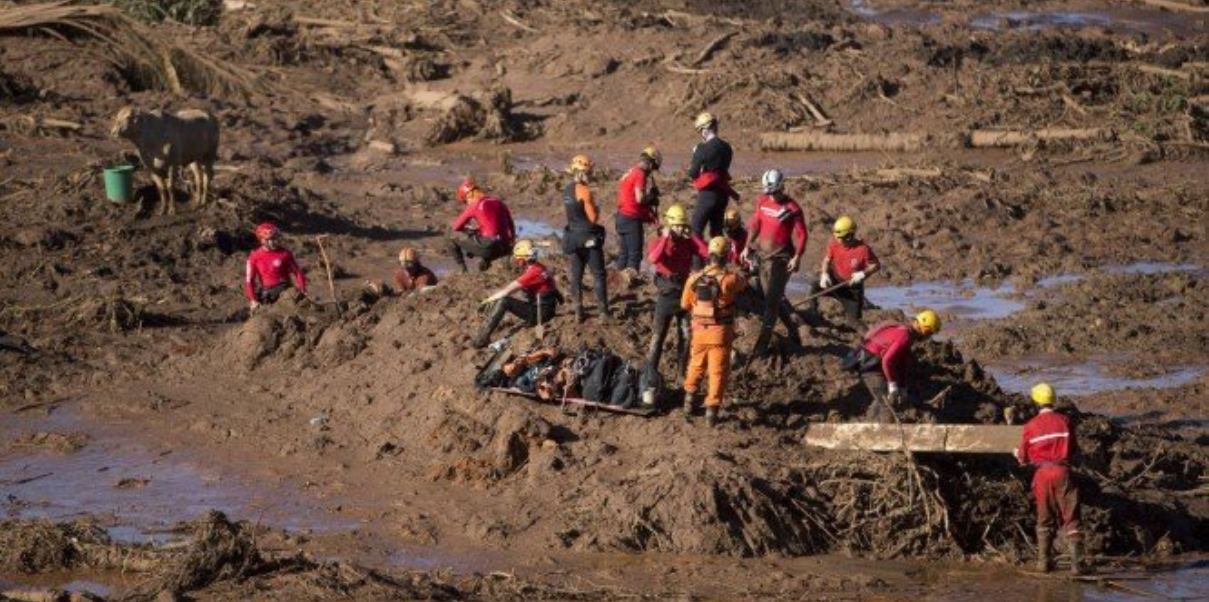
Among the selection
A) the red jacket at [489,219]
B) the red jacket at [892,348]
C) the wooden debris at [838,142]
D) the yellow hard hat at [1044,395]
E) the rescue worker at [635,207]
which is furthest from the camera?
the wooden debris at [838,142]

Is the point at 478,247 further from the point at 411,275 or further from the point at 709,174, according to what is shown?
the point at 709,174

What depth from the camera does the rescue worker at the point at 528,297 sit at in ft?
56.2

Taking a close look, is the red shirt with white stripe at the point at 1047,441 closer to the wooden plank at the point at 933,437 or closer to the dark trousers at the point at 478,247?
the wooden plank at the point at 933,437

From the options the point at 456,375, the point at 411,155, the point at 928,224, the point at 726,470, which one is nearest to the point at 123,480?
the point at 456,375

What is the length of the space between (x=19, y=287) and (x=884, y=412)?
35.1ft

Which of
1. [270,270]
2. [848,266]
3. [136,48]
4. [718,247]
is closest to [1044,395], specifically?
[718,247]

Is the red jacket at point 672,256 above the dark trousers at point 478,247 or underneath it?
above

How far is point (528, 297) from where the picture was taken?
17.4 m

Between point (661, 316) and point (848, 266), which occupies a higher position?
point (848, 266)

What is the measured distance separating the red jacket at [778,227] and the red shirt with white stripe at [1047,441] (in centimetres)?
305

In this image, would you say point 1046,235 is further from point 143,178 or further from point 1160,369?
point 143,178

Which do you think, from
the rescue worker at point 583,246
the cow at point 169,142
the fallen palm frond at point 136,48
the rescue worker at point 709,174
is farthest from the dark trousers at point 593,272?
the fallen palm frond at point 136,48

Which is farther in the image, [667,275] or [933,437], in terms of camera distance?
[667,275]

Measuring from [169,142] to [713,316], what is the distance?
35.0 ft
